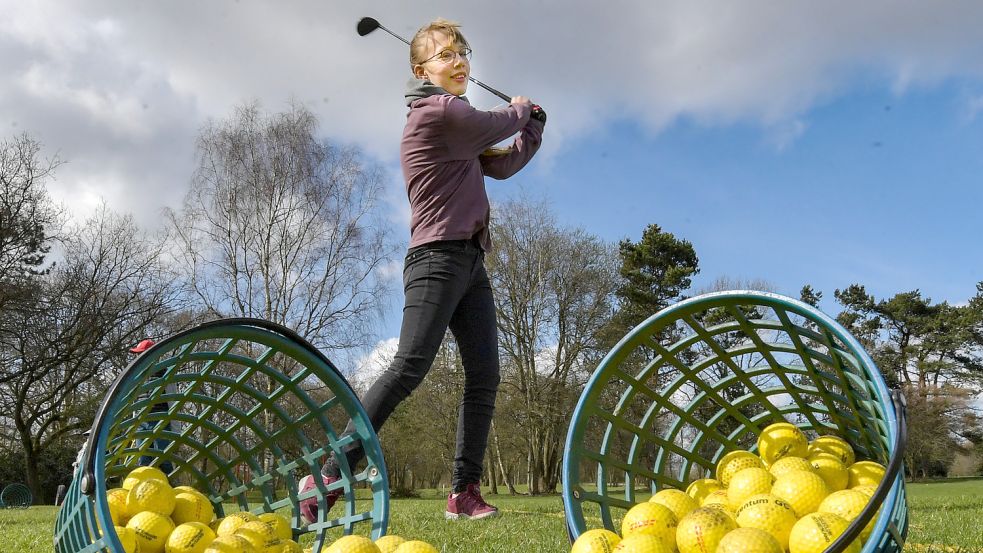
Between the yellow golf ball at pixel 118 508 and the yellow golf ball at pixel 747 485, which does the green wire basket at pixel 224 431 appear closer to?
the yellow golf ball at pixel 118 508

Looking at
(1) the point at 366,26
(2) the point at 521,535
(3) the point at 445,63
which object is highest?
(1) the point at 366,26

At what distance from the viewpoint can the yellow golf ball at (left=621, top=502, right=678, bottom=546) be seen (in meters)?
1.72

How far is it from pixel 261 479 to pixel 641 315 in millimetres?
23334

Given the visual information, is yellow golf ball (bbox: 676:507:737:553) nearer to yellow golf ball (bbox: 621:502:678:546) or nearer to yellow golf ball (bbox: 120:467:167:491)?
yellow golf ball (bbox: 621:502:678:546)

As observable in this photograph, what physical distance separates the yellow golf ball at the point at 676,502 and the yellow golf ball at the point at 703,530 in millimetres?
214

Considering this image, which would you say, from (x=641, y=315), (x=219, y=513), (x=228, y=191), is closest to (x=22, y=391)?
(x=228, y=191)

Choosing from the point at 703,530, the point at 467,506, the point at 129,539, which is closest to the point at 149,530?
the point at 129,539

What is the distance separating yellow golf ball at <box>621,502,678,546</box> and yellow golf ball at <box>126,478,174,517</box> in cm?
131

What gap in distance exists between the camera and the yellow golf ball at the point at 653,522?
1.72 meters

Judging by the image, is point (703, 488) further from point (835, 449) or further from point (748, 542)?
point (748, 542)

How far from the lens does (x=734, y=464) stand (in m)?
2.14

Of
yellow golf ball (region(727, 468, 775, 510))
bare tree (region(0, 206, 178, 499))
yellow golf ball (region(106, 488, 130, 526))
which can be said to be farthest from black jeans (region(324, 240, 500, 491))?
bare tree (region(0, 206, 178, 499))

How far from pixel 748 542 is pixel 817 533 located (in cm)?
15

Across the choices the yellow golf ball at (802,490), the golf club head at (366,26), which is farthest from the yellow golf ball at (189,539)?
the golf club head at (366,26)
